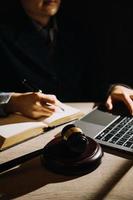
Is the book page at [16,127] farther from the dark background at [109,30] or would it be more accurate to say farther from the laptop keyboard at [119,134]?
the dark background at [109,30]

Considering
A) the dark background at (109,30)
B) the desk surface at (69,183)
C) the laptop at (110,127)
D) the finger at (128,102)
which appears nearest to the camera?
the desk surface at (69,183)

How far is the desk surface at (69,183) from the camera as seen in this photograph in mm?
→ 798

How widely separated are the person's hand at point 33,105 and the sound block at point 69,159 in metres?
0.28

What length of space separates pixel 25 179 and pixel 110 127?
36 centimetres

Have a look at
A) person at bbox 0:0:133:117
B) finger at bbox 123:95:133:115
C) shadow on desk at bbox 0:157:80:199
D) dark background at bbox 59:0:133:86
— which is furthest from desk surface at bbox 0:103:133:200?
dark background at bbox 59:0:133:86

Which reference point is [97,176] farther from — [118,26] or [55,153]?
[118,26]

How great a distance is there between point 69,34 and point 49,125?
35.5 inches

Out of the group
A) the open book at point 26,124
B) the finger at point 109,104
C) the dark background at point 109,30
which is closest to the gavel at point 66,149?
the open book at point 26,124

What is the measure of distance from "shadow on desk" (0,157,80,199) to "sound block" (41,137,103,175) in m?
0.02

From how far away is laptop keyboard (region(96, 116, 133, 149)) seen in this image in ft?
3.32

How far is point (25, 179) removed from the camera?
87cm

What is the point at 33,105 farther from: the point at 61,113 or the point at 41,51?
the point at 41,51

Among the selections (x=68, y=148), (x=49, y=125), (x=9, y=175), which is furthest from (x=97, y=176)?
(x=49, y=125)

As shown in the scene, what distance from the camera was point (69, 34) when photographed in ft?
6.34
